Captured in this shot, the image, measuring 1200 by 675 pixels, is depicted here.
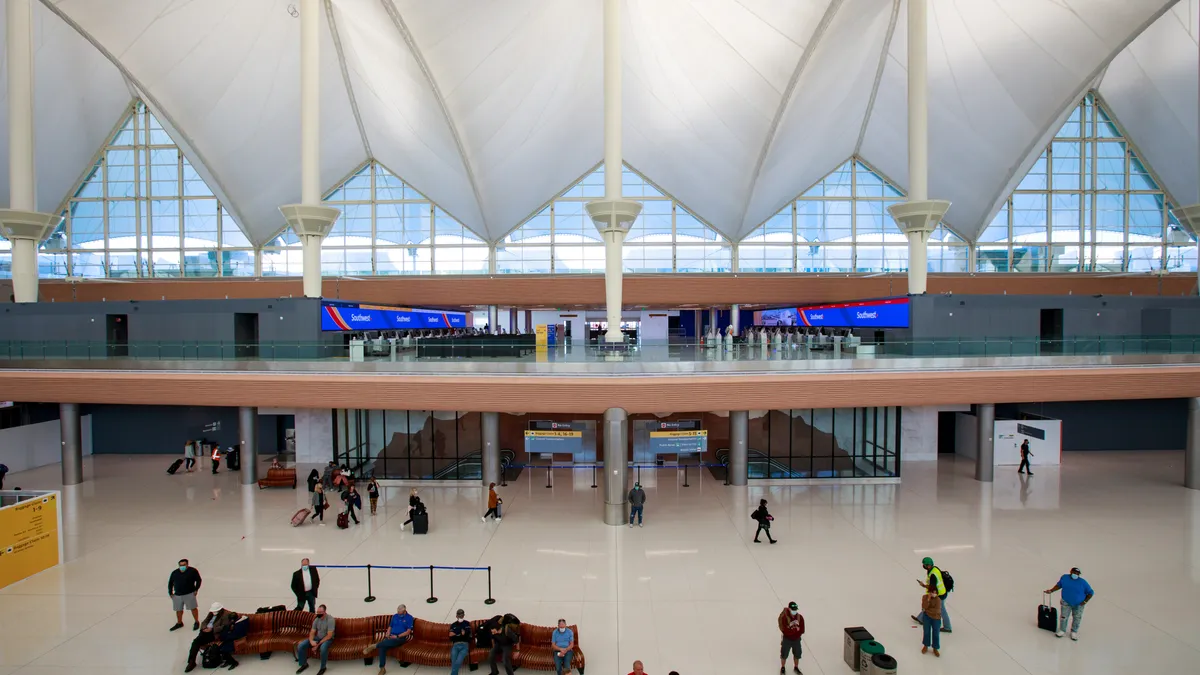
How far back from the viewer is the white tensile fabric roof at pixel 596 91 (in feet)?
77.4

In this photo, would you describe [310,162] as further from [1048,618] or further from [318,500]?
[1048,618]

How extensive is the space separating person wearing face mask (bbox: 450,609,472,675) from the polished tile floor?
157 cm

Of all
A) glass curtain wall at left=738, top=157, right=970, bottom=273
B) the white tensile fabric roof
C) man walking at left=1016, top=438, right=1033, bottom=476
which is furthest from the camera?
glass curtain wall at left=738, top=157, right=970, bottom=273

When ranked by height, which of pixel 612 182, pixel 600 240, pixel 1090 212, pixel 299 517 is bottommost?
pixel 299 517

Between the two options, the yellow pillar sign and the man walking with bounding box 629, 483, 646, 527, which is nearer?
the yellow pillar sign

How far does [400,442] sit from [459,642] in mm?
12466

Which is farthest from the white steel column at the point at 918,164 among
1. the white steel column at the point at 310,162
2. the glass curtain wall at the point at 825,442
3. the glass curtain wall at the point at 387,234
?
the glass curtain wall at the point at 387,234

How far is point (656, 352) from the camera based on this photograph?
15750mm

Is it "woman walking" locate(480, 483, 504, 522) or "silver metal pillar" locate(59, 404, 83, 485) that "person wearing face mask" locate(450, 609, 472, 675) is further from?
"silver metal pillar" locate(59, 404, 83, 485)

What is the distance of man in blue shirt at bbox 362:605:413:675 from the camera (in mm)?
8234

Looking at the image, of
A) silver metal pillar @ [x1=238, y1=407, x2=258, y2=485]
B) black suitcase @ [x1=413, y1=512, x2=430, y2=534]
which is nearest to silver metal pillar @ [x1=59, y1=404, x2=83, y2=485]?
silver metal pillar @ [x1=238, y1=407, x2=258, y2=485]

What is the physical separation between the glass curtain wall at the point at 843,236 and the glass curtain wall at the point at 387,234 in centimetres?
1633

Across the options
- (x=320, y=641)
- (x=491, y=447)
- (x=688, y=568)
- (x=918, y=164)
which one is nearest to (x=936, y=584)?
(x=688, y=568)

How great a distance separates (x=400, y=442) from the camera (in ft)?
64.4
